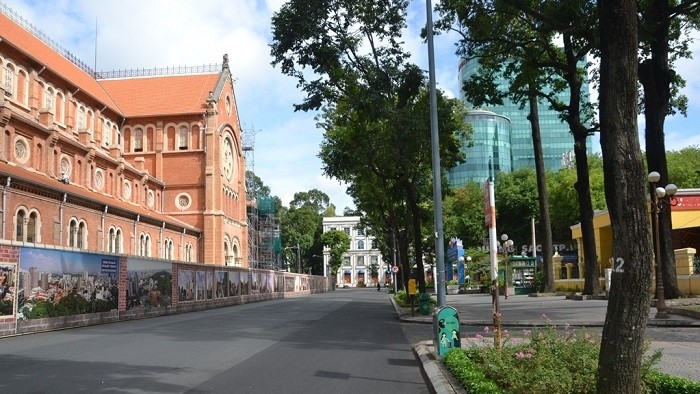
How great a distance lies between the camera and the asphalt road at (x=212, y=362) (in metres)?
9.15

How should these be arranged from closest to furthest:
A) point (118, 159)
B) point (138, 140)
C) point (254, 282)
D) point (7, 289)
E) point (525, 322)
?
1. point (7, 289)
2. point (525, 322)
3. point (118, 159)
4. point (254, 282)
5. point (138, 140)

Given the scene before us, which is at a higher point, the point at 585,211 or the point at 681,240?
the point at 585,211

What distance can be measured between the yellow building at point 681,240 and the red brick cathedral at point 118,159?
28754 millimetres

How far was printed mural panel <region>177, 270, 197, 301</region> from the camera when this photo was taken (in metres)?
32.6

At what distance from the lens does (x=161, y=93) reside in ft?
214

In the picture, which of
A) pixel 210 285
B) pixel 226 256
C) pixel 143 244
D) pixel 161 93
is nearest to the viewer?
pixel 210 285

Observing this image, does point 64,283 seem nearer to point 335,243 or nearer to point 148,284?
point 148,284

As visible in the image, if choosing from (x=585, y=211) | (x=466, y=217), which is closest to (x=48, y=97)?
(x=585, y=211)

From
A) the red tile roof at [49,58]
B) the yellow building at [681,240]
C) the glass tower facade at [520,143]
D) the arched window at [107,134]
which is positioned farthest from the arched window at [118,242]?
the glass tower facade at [520,143]

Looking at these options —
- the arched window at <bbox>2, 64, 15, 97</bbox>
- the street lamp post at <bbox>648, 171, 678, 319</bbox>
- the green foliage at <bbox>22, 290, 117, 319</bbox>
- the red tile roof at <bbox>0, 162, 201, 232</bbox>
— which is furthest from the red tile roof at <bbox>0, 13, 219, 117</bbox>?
the street lamp post at <bbox>648, 171, 678, 319</bbox>

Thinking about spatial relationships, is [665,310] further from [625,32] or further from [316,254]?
[316,254]

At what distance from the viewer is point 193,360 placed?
11.9 meters

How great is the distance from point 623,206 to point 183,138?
6030cm

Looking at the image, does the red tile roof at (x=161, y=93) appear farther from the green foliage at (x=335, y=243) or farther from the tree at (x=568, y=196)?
the green foliage at (x=335, y=243)
